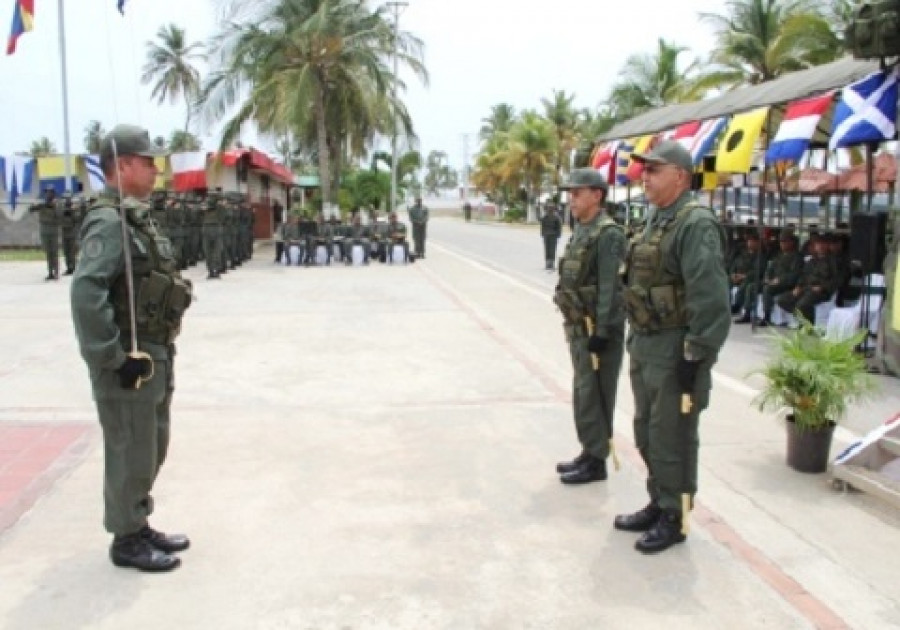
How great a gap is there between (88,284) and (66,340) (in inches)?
275

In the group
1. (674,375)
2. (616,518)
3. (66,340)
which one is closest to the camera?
(674,375)

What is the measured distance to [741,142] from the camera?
10031mm

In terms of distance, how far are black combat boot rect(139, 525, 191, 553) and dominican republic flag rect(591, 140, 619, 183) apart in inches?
493

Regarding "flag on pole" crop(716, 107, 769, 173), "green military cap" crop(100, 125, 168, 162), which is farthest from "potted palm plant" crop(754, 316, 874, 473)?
"flag on pole" crop(716, 107, 769, 173)

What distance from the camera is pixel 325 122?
79.9 feet

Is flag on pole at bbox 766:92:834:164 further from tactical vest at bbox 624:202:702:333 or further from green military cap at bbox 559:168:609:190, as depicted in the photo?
tactical vest at bbox 624:202:702:333

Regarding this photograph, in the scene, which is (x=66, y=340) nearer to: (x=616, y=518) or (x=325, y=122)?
(x=616, y=518)

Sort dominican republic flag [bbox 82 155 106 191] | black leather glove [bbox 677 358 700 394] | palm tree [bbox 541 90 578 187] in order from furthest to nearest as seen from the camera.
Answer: palm tree [bbox 541 90 578 187], black leather glove [bbox 677 358 700 394], dominican republic flag [bbox 82 155 106 191]

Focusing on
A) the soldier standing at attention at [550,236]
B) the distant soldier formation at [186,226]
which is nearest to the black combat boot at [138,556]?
the distant soldier formation at [186,226]

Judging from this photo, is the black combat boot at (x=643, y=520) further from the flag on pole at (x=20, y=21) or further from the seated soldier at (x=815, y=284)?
the flag on pole at (x=20, y=21)

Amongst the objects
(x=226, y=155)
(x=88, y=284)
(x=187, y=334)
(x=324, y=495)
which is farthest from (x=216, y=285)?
(x=88, y=284)

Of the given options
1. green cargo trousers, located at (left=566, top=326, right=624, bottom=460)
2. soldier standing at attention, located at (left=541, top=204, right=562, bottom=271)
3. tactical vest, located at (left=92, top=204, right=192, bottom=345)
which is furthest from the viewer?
soldier standing at attention, located at (left=541, top=204, right=562, bottom=271)

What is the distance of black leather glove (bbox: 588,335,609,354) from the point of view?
4582mm

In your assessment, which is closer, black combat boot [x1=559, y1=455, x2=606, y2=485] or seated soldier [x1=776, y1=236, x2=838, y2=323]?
black combat boot [x1=559, y1=455, x2=606, y2=485]
